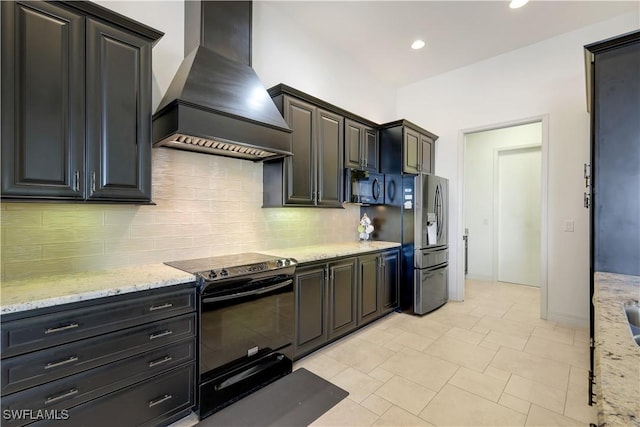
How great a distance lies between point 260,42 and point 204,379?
9.91ft

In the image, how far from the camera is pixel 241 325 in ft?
6.79

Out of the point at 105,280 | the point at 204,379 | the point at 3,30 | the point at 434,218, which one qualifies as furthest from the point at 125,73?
the point at 434,218

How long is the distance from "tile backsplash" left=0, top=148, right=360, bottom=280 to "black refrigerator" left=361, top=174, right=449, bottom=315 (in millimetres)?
1190

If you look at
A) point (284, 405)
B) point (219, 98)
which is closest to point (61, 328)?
point (284, 405)

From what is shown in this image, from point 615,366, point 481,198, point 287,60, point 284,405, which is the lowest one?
point 284,405

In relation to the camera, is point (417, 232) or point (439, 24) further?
point (417, 232)

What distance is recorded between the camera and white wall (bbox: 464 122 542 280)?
546 centimetres

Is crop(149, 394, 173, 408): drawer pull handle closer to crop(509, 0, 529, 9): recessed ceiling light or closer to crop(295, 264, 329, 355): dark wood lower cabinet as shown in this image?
crop(295, 264, 329, 355): dark wood lower cabinet

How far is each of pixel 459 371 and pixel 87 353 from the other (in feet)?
8.54

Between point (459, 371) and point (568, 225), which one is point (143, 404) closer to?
point (459, 371)

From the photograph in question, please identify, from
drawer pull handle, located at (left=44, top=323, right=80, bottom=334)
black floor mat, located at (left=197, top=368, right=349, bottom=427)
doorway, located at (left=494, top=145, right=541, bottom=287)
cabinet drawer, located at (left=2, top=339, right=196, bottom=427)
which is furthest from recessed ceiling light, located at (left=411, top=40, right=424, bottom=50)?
drawer pull handle, located at (left=44, top=323, right=80, bottom=334)

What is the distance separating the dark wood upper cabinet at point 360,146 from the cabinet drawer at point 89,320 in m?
2.34

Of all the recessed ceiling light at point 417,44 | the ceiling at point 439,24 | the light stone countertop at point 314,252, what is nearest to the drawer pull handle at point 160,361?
the light stone countertop at point 314,252

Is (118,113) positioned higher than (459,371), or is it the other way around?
(118,113)
